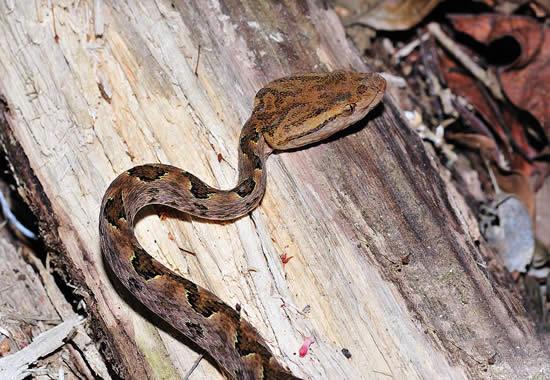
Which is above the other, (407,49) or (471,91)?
(407,49)

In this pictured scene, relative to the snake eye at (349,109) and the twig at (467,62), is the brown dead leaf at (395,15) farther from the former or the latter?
the snake eye at (349,109)

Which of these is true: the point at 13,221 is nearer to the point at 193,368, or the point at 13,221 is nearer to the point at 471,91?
the point at 193,368

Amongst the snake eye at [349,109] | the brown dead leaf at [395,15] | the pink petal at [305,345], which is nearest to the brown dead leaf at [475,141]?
the brown dead leaf at [395,15]

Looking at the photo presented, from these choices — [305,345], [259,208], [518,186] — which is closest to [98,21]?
[259,208]

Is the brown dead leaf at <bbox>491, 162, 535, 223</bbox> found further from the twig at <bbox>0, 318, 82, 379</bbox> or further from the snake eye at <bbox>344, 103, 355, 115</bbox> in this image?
the twig at <bbox>0, 318, 82, 379</bbox>

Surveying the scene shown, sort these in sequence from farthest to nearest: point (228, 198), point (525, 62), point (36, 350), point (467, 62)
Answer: point (467, 62) → point (525, 62) → point (36, 350) → point (228, 198)

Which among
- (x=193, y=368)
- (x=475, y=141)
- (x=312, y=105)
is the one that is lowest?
(x=475, y=141)

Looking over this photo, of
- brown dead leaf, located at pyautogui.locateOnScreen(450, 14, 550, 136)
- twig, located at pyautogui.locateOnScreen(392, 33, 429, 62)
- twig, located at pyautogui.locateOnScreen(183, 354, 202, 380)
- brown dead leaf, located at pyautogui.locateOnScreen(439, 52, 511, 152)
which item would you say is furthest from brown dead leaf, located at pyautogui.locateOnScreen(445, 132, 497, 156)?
twig, located at pyautogui.locateOnScreen(183, 354, 202, 380)

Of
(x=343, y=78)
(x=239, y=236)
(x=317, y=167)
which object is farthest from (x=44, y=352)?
(x=343, y=78)
